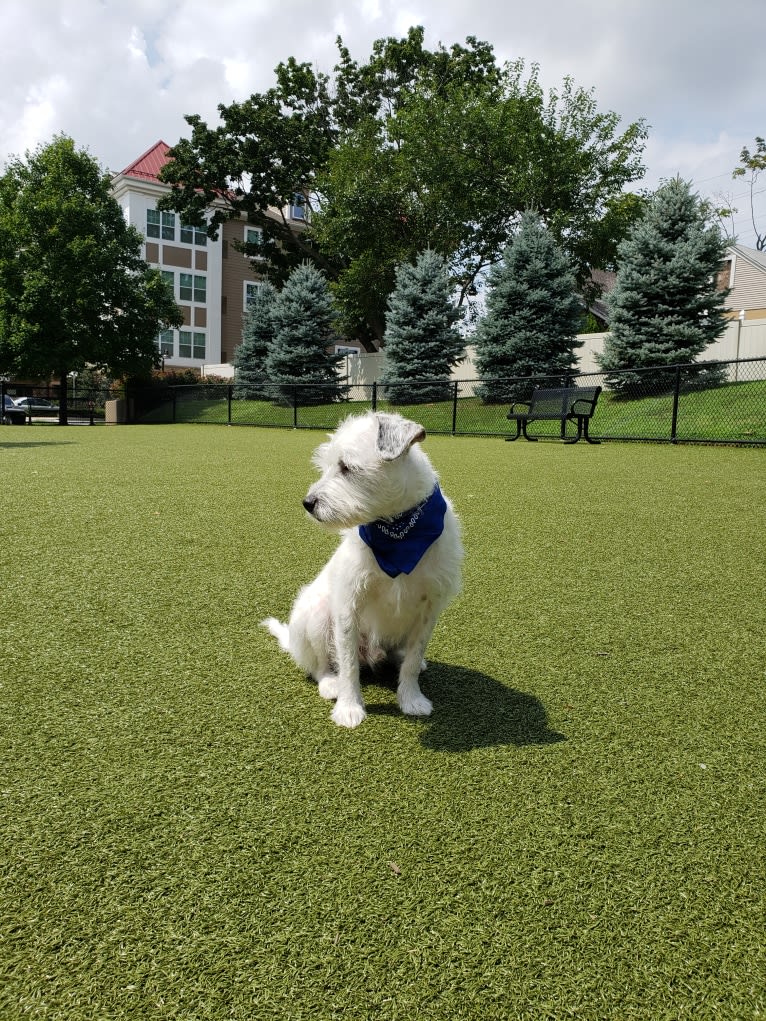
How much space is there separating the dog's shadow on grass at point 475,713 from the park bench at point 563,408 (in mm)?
12482

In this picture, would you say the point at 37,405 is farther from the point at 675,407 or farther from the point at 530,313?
the point at 675,407

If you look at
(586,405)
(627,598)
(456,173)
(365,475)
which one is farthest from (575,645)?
(456,173)

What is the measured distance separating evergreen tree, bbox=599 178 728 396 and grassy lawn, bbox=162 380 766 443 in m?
1.77

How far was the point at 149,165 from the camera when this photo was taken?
139 feet

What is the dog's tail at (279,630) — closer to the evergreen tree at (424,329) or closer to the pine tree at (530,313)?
the pine tree at (530,313)

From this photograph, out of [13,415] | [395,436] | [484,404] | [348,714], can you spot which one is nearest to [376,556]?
[395,436]

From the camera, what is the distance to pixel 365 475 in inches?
87.0

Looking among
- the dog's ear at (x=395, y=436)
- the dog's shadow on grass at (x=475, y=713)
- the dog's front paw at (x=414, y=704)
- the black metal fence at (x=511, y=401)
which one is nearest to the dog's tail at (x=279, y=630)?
the dog's shadow on grass at (x=475, y=713)

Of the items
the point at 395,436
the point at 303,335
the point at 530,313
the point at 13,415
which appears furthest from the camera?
the point at 303,335

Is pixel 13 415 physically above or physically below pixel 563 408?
below

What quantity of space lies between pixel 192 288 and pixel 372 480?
45679 mm

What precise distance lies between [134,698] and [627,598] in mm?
2672

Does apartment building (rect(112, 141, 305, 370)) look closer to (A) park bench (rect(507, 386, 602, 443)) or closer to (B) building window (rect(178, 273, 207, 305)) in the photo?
(B) building window (rect(178, 273, 207, 305))

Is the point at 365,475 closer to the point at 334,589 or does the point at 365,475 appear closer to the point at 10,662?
the point at 334,589
